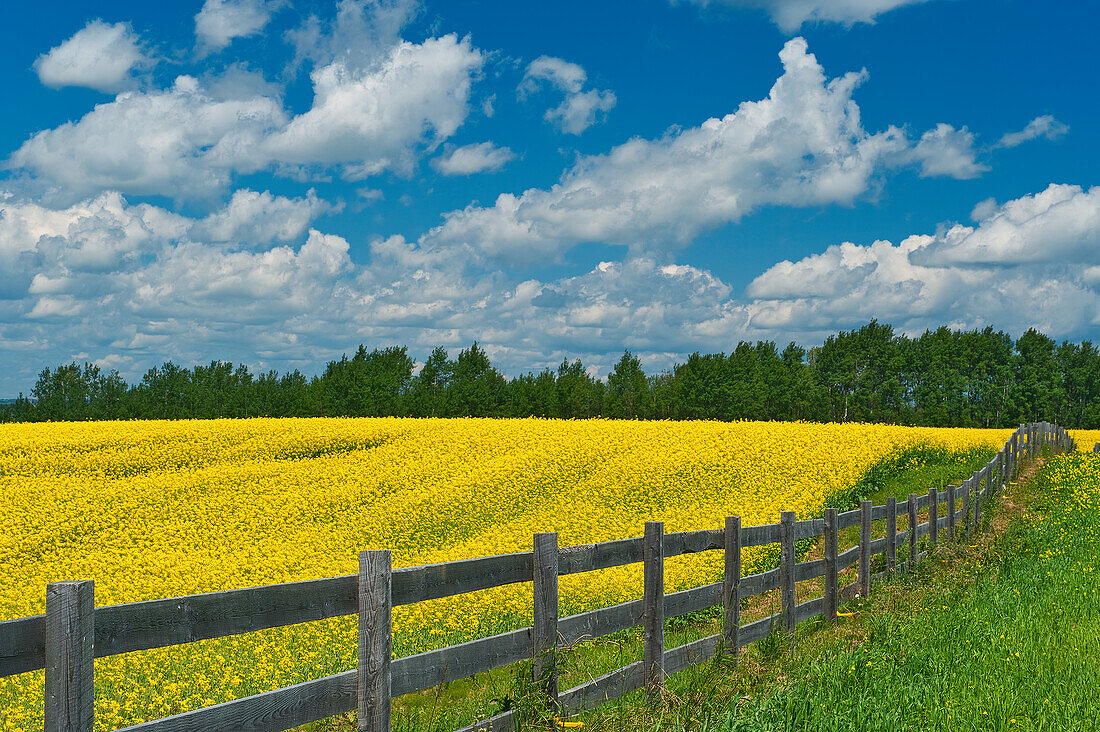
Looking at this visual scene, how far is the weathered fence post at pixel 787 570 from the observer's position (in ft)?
31.7

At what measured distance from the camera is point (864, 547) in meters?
12.0

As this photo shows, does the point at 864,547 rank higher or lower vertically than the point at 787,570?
lower

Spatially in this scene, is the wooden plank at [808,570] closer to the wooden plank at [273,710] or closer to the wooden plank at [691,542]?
the wooden plank at [691,542]

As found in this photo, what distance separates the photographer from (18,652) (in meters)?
3.41

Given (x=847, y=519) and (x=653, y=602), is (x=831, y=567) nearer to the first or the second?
(x=847, y=519)

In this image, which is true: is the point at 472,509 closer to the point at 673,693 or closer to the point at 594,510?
the point at 594,510

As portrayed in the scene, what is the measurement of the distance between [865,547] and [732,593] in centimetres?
445

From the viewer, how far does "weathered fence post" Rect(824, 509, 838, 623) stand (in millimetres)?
11105

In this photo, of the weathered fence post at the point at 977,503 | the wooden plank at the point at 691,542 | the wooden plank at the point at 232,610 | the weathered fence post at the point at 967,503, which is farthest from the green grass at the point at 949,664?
the weathered fence post at the point at 977,503

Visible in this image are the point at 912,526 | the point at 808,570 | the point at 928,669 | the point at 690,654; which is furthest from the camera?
the point at 912,526

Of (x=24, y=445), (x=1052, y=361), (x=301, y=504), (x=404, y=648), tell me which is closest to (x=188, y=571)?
(x=301, y=504)

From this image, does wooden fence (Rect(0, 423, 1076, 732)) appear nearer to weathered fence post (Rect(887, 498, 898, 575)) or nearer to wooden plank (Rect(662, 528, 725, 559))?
wooden plank (Rect(662, 528, 725, 559))

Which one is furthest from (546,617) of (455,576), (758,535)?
(758,535)

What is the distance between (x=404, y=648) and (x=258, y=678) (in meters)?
1.76
